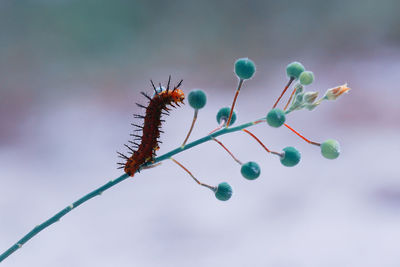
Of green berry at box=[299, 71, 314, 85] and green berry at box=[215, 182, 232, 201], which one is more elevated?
green berry at box=[299, 71, 314, 85]

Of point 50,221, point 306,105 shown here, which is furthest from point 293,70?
point 50,221

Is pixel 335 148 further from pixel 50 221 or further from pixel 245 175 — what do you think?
pixel 50 221

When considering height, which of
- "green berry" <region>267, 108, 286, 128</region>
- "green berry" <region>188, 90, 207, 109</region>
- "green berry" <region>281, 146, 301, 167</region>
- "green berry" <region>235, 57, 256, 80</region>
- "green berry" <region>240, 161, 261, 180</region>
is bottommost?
"green berry" <region>240, 161, 261, 180</region>

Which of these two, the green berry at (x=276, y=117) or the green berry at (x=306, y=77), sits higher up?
the green berry at (x=306, y=77)

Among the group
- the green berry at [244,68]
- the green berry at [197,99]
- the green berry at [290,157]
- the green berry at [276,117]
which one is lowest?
the green berry at [290,157]
